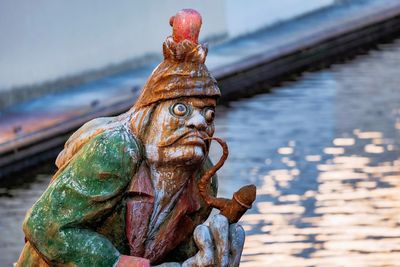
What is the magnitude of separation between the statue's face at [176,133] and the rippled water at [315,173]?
15.6ft

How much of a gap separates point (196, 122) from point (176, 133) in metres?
0.07

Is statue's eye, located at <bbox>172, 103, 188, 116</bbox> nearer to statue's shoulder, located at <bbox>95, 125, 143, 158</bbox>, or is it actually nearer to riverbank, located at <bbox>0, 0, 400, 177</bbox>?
statue's shoulder, located at <bbox>95, 125, 143, 158</bbox>

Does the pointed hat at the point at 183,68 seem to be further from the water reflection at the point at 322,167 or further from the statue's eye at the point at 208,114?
the water reflection at the point at 322,167

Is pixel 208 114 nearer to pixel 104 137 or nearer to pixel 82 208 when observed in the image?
pixel 104 137

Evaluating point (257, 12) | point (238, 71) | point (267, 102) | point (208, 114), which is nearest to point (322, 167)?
point (267, 102)

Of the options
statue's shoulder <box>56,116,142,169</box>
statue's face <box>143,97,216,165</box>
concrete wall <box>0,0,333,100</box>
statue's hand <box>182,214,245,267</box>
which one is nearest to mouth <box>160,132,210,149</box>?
statue's face <box>143,97,216,165</box>

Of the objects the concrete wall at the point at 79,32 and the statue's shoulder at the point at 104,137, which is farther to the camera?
the concrete wall at the point at 79,32

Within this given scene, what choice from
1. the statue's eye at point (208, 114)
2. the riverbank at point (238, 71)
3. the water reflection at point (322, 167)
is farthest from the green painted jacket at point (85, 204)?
the riverbank at point (238, 71)

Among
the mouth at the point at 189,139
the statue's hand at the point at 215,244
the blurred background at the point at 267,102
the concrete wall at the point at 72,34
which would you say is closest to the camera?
the statue's hand at the point at 215,244

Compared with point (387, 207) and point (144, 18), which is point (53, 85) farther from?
point (387, 207)

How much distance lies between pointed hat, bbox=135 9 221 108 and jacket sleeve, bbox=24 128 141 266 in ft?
0.68

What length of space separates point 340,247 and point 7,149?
404 cm

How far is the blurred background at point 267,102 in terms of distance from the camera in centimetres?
1095

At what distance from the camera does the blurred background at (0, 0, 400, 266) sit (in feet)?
35.9
